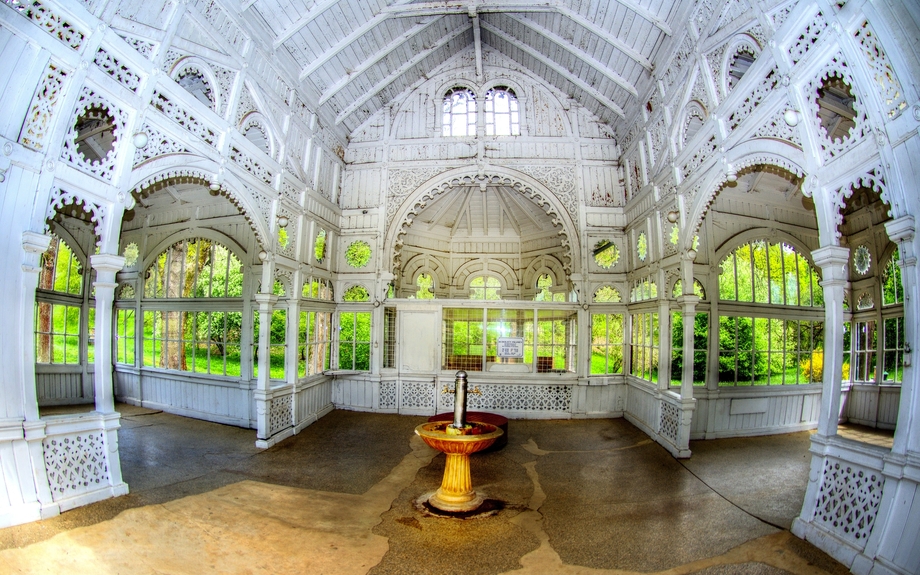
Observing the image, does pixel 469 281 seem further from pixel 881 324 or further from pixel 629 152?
pixel 881 324

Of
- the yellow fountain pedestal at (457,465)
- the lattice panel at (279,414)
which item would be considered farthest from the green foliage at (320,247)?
the yellow fountain pedestal at (457,465)

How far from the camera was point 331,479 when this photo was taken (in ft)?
20.5

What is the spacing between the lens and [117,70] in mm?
4852

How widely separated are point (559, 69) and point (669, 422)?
7479 millimetres

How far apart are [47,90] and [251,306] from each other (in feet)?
19.3

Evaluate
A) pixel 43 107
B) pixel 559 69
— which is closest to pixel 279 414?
pixel 43 107

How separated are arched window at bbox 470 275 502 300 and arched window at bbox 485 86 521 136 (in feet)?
17.1

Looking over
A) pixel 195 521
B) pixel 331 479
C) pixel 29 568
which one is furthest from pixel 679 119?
pixel 29 568

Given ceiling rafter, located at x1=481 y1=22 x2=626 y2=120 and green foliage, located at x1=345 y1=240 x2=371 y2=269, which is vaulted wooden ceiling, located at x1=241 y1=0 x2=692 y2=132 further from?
green foliage, located at x1=345 y1=240 x2=371 y2=269

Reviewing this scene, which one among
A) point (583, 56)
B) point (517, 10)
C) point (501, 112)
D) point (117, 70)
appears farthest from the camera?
point (501, 112)

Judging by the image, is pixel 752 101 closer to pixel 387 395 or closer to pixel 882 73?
pixel 882 73

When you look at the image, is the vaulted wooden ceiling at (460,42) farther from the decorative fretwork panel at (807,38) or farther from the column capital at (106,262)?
the column capital at (106,262)

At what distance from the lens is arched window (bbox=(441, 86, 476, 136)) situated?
11039 millimetres

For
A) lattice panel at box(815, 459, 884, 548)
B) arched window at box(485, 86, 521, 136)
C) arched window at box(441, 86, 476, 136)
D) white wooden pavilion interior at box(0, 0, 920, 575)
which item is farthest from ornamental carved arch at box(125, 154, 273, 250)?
lattice panel at box(815, 459, 884, 548)
